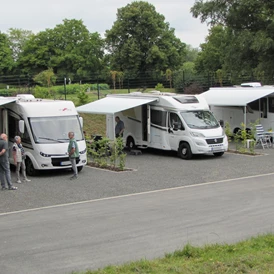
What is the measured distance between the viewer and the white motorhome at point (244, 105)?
2584cm

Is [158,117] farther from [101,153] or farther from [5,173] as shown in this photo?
[5,173]

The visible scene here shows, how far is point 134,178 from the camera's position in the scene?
1669 cm

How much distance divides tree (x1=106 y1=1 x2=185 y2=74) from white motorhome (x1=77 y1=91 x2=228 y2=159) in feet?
131

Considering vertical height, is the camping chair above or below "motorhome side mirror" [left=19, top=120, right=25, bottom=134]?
below

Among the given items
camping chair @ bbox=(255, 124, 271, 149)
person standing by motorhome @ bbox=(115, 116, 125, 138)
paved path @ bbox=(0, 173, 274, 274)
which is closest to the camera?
paved path @ bbox=(0, 173, 274, 274)

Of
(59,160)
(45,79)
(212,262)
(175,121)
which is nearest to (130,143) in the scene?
(175,121)

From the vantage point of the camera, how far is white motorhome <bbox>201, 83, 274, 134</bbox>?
25.8 meters

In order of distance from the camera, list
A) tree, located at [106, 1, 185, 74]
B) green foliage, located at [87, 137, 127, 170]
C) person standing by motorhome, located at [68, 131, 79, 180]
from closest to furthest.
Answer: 1. person standing by motorhome, located at [68, 131, 79, 180]
2. green foliage, located at [87, 137, 127, 170]
3. tree, located at [106, 1, 185, 74]

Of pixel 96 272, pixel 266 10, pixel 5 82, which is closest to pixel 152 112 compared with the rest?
pixel 266 10

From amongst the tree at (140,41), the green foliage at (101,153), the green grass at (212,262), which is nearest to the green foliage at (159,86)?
the tree at (140,41)

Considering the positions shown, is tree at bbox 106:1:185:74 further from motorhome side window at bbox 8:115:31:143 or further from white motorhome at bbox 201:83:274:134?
motorhome side window at bbox 8:115:31:143

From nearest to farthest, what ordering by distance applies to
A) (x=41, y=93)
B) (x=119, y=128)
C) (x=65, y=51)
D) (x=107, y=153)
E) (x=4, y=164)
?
(x=4, y=164), (x=107, y=153), (x=119, y=128), (x=41, y=93), (x=65, y=51)

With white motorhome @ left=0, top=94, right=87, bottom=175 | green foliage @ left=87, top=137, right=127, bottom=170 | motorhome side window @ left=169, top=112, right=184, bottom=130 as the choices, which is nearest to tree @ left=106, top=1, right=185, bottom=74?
motorhome side window @ left=169, top=112, right=184, bottom=130

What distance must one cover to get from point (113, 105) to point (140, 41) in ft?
144
